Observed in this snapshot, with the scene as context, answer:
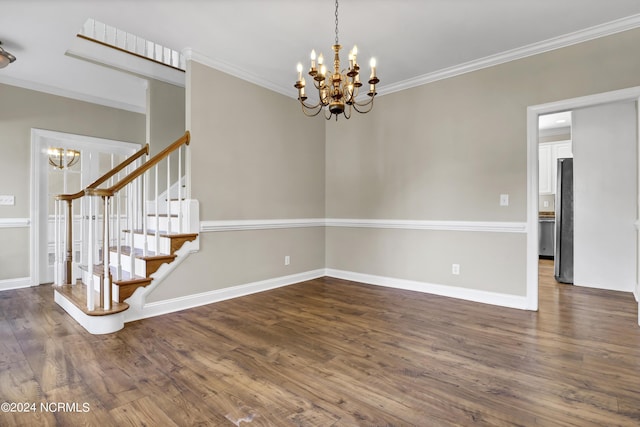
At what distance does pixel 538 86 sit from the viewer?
318 cm

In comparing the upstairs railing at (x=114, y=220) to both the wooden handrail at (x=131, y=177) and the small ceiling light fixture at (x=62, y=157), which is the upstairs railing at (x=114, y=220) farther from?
the small ceiling light fixture at (x=62, y=157)

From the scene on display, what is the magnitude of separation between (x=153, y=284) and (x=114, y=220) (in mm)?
2302

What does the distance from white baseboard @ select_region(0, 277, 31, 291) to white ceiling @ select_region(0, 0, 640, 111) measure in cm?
253

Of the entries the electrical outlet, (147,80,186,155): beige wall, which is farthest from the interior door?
(147,80,186,155): beige wall

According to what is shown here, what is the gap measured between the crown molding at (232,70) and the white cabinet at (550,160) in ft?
17.7

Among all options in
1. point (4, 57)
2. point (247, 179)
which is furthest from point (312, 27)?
point (4, 57)

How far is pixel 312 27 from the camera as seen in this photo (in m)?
2.83

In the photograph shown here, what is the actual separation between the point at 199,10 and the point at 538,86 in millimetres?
3163

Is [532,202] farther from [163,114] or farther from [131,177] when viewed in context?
[163,114]

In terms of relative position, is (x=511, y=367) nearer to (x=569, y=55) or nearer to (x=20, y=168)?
(x=569, y=55)

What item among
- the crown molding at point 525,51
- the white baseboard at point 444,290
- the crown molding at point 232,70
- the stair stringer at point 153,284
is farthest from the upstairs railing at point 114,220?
the crown molding at point 525,51

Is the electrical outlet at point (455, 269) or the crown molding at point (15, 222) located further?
the crown molding at point (15, 222)

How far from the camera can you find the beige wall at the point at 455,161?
306 cm

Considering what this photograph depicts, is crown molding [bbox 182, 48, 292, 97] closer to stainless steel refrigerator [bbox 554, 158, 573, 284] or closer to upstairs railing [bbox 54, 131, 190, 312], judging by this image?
upstairs railing [bbox 54, 131, 190, 312]
